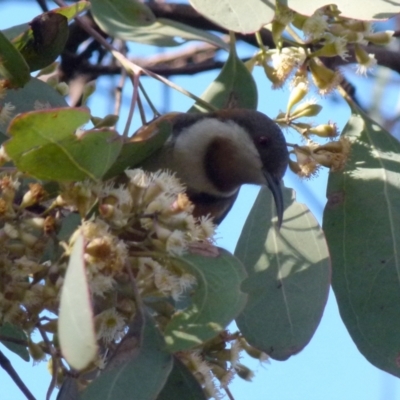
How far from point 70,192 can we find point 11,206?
0.42ft

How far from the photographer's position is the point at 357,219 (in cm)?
285

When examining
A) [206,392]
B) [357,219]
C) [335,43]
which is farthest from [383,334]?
[335,43]

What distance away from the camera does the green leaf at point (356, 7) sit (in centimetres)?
250

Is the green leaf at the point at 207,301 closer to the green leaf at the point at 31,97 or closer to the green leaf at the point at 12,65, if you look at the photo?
the green leaf at the point at 12,65

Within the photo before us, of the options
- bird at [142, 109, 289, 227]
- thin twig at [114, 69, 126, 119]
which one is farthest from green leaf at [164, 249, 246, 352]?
thin twig at [114, 69, 126, 119]

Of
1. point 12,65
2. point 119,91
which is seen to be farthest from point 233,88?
point 119,91

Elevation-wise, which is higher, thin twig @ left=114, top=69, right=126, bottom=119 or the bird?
thin twig @ left=114, top=69, right=126, bottom=119

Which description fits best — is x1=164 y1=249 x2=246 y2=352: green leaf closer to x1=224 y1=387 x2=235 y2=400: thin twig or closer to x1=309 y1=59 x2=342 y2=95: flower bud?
x1=224 y1=387 x2=235 y2=400: thin twig

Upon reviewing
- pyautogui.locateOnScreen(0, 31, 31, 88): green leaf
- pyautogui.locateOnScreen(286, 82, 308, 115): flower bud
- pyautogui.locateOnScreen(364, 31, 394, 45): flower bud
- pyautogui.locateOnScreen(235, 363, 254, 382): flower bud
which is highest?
pyautogui.locateOnScreen(364, 31, 394, 45): flower bud

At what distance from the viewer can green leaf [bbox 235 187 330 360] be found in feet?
8.07

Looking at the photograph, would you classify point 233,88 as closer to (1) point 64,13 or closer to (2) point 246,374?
(1) point 64,13

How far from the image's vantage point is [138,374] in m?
1.93

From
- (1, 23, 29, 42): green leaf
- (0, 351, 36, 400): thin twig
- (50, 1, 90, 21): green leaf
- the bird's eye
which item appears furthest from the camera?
the bird's eye

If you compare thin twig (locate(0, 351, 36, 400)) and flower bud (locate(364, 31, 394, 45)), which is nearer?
thin twig (locate(0, 351, 36, 400))
